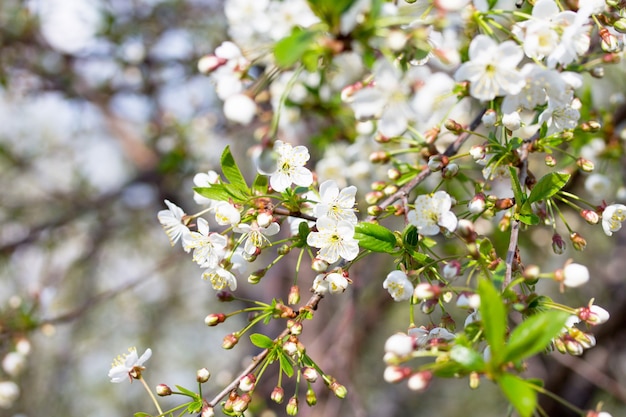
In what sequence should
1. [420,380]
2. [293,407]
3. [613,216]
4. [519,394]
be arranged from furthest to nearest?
[613,216], [293,407], [420,380], [519,394]

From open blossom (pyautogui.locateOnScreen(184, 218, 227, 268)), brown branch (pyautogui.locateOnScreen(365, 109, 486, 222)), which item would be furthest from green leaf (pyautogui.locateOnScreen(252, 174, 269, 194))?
brown branch (pyautogui.locateOnScreen(365, 109, 486, 222))

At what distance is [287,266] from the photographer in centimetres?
387

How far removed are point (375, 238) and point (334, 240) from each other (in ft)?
0.31

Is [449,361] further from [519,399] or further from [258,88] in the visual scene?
[258,88]

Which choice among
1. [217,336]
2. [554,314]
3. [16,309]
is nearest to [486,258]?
[554,314]

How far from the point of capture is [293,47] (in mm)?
857

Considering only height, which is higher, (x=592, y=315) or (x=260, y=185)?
(x=260, y=185)

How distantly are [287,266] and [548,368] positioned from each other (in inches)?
79.5

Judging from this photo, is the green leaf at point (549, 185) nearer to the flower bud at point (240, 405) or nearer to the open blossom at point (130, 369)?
the flower bud at point (240, 405)

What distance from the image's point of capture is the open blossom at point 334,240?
43.1 inches

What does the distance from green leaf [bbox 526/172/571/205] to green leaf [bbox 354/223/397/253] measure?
0.32 metres

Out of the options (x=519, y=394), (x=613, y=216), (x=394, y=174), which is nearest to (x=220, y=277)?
(x=394, y=174)

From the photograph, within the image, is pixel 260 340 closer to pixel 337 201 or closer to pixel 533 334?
pixel 337 201

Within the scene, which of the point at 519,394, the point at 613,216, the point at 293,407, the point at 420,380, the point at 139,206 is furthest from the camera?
the point at 139,206
